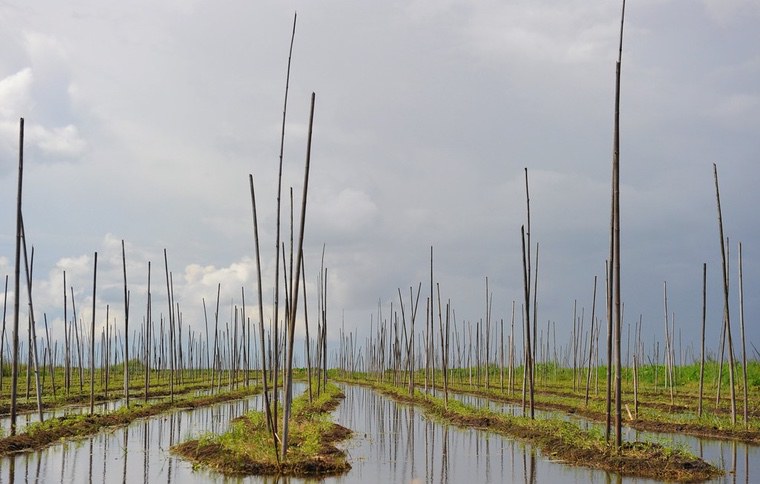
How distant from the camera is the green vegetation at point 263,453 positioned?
12.2 m

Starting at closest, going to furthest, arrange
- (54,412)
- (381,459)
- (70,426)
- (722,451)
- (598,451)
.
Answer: (598,451), (381,459), (722,451), (70,426), (54,412)

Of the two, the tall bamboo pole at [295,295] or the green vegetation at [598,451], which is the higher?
the tall bamboo pole at [295,295]

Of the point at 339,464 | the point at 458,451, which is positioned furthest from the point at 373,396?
the point at 339,464

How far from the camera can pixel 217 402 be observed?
2953 cm

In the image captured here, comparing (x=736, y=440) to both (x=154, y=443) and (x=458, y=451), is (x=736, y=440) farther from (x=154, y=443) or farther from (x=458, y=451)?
(x=154, y=443)

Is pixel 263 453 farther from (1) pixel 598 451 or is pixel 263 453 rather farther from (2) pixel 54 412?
(2) pixel 54 412

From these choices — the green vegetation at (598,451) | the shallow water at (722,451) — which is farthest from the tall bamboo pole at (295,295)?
the shallow water at (722,451)

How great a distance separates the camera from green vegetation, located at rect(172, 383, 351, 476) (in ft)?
40.0

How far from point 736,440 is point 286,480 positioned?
956 cm

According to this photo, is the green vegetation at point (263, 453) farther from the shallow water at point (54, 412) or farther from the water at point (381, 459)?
the shallow water at point (54, 412)

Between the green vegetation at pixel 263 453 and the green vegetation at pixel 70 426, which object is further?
the green vegetation at pixel 70 426

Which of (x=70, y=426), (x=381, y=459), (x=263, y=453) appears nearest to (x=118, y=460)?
(x=263, y=453)

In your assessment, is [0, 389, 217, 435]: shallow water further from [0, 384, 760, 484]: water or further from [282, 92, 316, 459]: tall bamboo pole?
[282, 92, 316, 459]: tall bamboo pole

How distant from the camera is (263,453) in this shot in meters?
12.7
